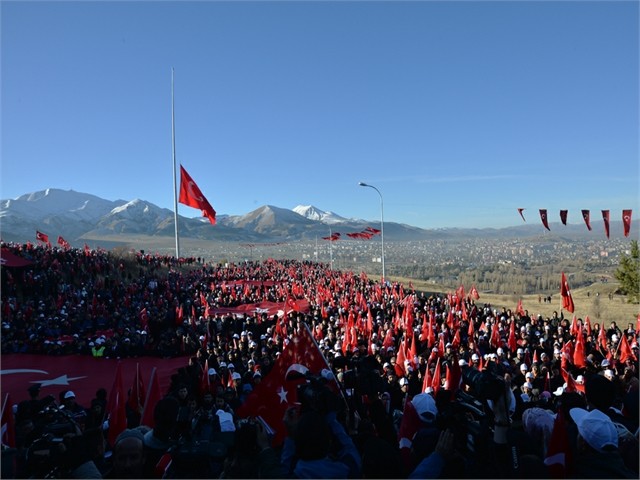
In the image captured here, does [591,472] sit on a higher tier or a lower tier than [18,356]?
higher

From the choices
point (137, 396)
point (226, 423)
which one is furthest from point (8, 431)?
point (226, 423)

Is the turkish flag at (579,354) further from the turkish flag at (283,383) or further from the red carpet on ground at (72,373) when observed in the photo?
the red carpet on ground at (72,373)

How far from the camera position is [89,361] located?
44.6ft

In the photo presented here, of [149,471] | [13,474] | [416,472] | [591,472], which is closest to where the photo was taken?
[416,472]

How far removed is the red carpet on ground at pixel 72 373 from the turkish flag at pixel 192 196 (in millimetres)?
14492

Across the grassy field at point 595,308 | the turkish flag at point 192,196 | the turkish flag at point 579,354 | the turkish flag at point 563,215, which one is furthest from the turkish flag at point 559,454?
the turkish flag at point 192,196

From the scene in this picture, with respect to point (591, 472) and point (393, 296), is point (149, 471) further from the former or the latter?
point (393, 296)

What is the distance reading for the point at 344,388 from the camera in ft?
17.9

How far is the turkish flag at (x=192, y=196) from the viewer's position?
2750cm

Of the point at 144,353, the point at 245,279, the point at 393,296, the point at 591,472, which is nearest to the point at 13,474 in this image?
the point at 591,472

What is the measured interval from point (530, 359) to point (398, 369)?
3.51 m

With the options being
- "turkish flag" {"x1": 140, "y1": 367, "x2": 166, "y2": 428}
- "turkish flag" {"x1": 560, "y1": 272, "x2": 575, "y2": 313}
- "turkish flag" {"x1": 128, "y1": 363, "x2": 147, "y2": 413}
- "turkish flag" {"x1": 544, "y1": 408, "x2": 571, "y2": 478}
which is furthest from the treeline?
"turkish flag" {"x1": 544, "y1": 408, "x2": 571, "y2": 478}

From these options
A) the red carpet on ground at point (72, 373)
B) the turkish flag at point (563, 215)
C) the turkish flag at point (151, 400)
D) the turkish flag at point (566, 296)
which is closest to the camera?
the turkish flag at point (151, 400)

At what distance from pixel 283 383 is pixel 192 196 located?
931 inches
